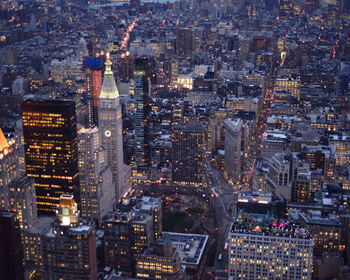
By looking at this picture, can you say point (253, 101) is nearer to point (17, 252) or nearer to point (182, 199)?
point (182, 199)

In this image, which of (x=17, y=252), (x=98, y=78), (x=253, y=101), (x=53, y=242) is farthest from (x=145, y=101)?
(x=17, y=252)

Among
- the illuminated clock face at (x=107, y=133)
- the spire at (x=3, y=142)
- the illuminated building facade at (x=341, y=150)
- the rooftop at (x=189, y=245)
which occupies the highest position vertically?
the spire at (x=3, y=142)

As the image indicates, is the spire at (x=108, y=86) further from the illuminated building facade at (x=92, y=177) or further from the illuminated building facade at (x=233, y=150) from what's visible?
the illuminated building facade at (x=233, y=150)

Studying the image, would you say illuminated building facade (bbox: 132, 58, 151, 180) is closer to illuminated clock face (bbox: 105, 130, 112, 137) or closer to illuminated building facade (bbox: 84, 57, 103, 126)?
illuminated building facade (bbox: 84, 57, 103, 126)

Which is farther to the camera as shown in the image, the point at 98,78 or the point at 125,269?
the point at 98,78

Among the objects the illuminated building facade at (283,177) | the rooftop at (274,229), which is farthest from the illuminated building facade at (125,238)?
the illuminated building facade at (283,177)

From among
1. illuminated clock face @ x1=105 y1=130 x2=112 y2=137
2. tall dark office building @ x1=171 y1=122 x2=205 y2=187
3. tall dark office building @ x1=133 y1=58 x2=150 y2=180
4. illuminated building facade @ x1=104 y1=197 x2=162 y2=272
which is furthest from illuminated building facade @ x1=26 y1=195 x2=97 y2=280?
tall dark office building @ x1=133 y1=58 x2=150 y2=180
